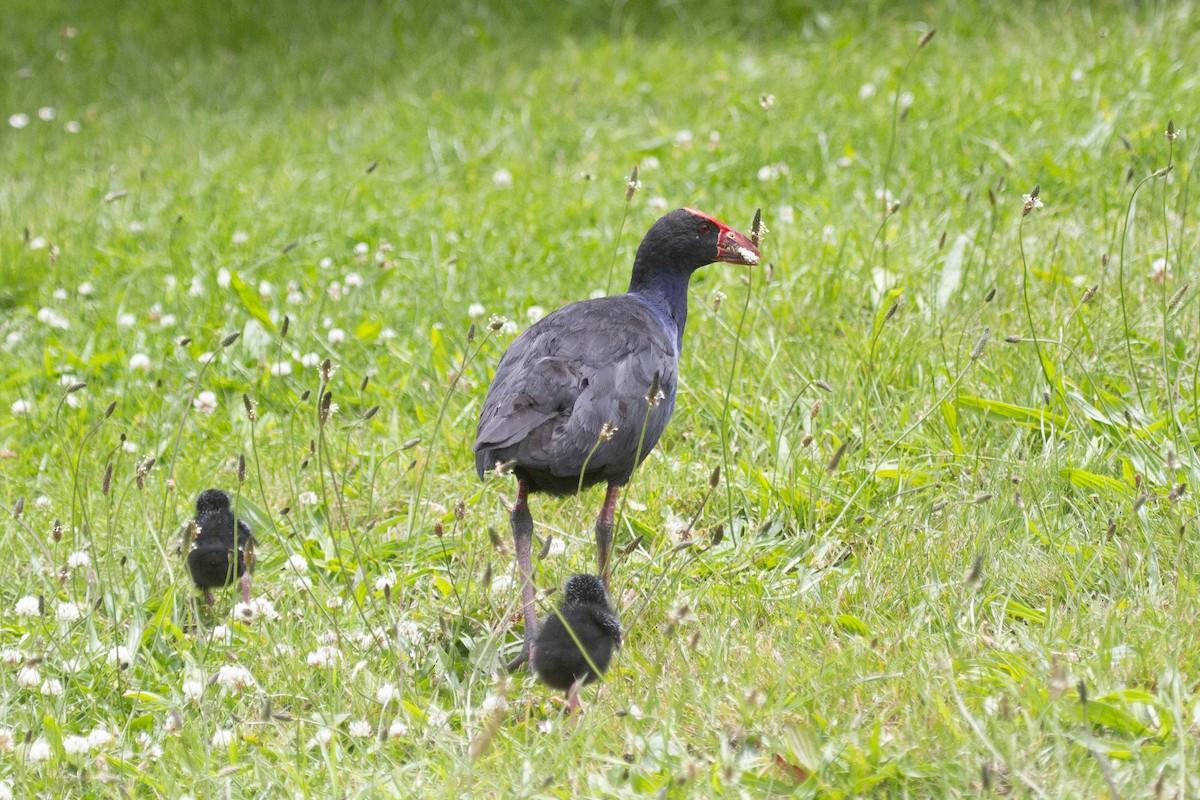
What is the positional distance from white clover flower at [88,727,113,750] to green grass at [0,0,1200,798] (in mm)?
45

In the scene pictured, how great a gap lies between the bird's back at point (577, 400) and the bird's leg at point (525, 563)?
10 cm

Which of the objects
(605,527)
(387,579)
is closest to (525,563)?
(605,527)

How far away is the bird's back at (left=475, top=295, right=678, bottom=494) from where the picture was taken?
11.9ft

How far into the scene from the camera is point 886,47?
786cm

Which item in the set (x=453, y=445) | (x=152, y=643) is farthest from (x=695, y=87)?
(x=152, y=643)

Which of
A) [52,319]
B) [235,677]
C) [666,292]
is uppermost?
[666,292]

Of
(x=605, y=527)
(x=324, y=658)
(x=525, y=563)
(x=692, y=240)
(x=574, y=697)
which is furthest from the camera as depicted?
(x=692, y=240)

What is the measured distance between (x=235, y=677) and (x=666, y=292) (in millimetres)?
2002

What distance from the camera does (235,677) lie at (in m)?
3.47

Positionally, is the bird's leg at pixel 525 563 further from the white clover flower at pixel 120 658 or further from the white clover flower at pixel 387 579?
the white clover flower at pixel 120 658

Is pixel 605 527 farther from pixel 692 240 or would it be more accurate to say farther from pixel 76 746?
pixel 76 746

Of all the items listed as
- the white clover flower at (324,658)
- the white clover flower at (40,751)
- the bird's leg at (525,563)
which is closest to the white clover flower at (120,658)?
the white clover flower at (40,751)

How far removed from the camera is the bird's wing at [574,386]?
143 inches

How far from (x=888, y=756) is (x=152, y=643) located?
2.23 meters
